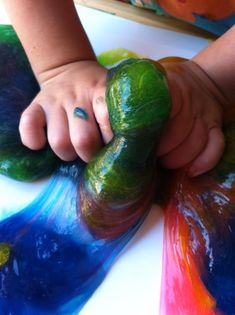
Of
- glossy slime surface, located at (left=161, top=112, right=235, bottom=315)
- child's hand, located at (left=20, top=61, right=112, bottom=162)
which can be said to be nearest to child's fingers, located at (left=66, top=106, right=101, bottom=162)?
child's hand, located at (left=20, top=61, right=112, bottom=162)

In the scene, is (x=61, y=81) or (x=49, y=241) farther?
(x=61, y=81)

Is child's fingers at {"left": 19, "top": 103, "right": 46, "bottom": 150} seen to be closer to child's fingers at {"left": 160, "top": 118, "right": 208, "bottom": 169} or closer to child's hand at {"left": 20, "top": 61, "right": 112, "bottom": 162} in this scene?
child's hand at {"left": 20, "top": 61, "right": 112, "bottom": 162}

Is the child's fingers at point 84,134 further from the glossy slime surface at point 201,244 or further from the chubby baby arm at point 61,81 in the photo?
the glossy slime surface at point 201,244

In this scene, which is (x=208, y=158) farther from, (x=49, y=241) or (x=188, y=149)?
(x=49, y=241)

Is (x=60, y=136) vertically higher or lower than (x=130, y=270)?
higher

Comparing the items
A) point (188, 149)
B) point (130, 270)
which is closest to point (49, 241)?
point (130, 270)

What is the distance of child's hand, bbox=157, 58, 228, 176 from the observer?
0.52 meters

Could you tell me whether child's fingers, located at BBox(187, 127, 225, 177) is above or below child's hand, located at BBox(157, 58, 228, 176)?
below

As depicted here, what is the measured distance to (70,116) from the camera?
537 mm

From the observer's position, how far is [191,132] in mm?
535

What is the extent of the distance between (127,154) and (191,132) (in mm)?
117

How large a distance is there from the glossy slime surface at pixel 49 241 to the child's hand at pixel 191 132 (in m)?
0.06

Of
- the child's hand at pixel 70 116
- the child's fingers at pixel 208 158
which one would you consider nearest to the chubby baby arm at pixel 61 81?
the child's hand at pixel 70 116

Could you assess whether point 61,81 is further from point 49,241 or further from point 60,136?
point 49,241
